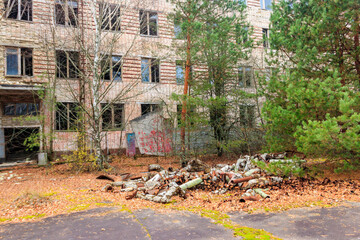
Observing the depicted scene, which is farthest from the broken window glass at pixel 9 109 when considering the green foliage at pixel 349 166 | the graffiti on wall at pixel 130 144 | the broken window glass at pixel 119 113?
the green foliage at pixel 349 166

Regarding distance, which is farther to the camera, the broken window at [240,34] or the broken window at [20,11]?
the broken window at [20,11]

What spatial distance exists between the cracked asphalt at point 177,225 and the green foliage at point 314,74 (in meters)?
2.40

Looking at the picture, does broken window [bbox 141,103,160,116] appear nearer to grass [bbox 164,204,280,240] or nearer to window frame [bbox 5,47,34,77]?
window frame [bbox 5,47,34,77]

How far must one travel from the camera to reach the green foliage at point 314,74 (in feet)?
22.5

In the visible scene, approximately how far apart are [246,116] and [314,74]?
6530 millimetres

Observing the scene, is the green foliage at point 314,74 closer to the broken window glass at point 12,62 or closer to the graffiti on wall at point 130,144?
the graffiti on wall at point 130,144

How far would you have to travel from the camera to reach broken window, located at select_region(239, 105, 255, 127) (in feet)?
47.9

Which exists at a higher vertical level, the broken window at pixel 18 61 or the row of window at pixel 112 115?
the broken window at pixel 18 61

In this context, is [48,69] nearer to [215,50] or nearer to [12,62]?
[12,62]

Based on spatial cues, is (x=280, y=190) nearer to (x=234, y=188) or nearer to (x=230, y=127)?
(x=234, y=188)

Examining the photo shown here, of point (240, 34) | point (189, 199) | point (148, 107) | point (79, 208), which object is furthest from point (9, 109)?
point (189, 199)

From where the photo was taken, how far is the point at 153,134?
1397 centimetres

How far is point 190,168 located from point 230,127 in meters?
4.47

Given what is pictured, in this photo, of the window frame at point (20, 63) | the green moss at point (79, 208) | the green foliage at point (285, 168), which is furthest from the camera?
the window frame at point (20, 63)
